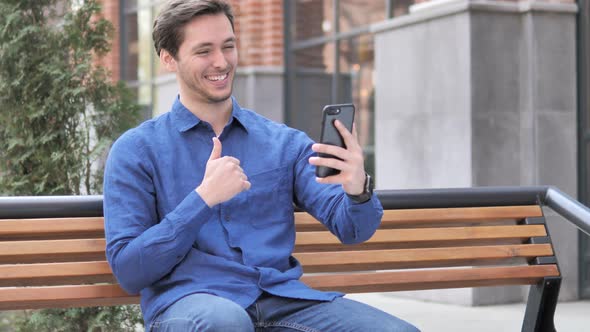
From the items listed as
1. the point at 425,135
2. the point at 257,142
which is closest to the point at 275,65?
the point at 425,135

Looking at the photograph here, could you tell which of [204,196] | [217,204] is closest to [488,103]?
[217,204]

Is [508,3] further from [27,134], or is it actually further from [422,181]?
[27,134]

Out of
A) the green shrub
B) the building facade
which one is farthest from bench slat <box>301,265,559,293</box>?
the building facade

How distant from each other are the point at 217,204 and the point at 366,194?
0.48 metres

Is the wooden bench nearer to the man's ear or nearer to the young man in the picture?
the young man

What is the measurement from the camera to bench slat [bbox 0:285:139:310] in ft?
12.0

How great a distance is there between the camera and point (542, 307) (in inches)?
168

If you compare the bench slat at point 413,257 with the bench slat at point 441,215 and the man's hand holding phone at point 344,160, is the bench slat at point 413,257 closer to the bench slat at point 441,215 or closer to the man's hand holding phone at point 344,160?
the bench slat at point 441,215

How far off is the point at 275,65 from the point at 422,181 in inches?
159

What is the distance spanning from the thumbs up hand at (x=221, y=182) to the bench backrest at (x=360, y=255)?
0.79 meters

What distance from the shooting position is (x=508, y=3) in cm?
849

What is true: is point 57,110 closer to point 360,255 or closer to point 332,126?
point 360,255

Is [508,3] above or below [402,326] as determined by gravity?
above

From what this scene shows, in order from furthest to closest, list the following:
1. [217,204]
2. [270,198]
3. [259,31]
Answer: [259,31]
[270,198]
[217,204]
